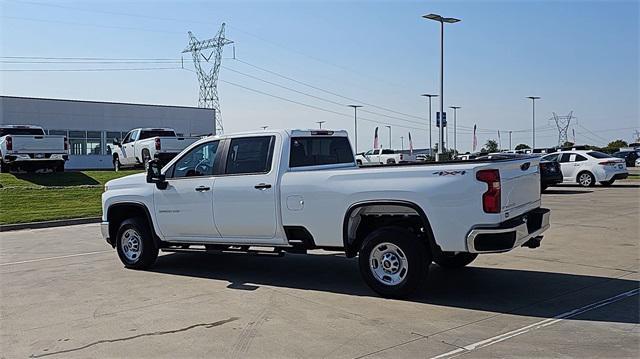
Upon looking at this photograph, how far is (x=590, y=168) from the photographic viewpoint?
25.7 meters

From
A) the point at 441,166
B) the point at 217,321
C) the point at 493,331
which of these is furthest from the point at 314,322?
the point at 441,166

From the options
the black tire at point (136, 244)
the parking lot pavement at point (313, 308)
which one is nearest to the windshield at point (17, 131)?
the parking lot pavement at point (313, 308)

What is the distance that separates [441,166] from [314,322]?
215 cm

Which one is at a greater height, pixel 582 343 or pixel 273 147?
pixel 273 147

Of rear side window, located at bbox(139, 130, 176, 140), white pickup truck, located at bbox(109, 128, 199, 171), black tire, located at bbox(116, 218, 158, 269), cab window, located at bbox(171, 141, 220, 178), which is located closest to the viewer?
cab window, located at bbox(171, 141, 220, 178)

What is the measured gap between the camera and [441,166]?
6.79 m

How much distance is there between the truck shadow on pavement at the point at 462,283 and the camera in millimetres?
6715

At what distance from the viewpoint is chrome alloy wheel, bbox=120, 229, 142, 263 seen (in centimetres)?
950

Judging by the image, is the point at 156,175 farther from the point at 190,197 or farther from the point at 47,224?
the point at 47,224

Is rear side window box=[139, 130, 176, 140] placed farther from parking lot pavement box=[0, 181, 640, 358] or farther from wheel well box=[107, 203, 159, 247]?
wheel well box=[107, 203, 159, 247]

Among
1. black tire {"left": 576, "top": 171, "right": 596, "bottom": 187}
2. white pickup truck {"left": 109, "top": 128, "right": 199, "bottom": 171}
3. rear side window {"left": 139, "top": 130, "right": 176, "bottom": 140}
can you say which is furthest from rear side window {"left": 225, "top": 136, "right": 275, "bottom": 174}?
black tire {"left": 576, "top": 171, "right": 596, "bottom": 187}

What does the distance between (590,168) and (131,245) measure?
21.4m

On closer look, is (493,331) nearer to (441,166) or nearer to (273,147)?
(441,166)

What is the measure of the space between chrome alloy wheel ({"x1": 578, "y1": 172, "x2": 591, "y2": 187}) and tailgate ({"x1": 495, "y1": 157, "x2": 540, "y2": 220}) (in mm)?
19872
